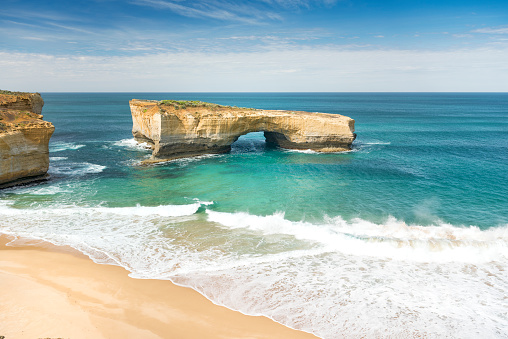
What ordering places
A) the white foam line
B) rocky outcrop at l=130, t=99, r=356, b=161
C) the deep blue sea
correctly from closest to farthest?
the deep blue sea
the white foam line
rocky outcrop at l=130, t=99, r=356, b=161

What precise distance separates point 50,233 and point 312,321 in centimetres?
1484

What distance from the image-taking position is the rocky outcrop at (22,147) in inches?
923

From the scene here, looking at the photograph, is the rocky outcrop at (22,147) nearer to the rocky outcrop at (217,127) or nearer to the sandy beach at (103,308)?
the rocky outcrop at (217,127)

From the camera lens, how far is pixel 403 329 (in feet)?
34.3

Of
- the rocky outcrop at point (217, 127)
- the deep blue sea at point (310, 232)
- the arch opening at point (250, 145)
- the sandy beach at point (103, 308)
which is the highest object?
the rocky outcrop at point (217, 127)

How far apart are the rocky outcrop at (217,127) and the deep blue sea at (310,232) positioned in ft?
11.7

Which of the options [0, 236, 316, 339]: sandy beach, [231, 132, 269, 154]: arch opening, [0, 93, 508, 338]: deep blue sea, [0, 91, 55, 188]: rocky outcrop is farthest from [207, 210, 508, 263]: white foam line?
[231, 132, 269, 154]: arch opening

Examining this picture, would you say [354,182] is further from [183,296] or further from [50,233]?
[50,233]

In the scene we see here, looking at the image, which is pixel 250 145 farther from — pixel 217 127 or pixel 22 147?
pixel 22 147

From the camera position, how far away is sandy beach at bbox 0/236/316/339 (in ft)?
33.2

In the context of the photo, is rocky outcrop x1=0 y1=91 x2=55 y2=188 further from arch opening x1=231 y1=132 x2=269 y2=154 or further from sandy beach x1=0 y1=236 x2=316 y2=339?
arch opening x1=231 y1=132 x2=269 y2=154

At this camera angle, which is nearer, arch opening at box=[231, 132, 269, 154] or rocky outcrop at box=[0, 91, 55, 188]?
rocky outcrop at box=[0, 91, 55, 188]

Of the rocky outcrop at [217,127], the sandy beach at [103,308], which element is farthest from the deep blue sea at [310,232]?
the rocky outcrop at [217,127]

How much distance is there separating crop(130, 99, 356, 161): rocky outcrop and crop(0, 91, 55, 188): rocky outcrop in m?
10.6
